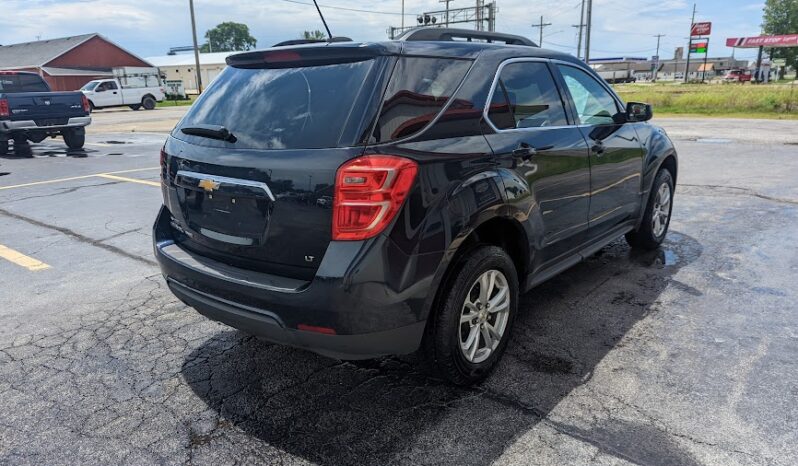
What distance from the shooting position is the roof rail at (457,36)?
9.93 feet

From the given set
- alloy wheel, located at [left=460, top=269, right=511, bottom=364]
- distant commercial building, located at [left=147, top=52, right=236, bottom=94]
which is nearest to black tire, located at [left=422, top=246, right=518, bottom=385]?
alloy wheel, located at [left=460, top=269, right=511, bottom=364]

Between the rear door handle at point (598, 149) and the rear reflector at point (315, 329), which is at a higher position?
the rear door handle at point (598, 149)

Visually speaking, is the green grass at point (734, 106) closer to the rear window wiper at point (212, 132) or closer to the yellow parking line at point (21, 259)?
the yellow parking line at point (21, 259)

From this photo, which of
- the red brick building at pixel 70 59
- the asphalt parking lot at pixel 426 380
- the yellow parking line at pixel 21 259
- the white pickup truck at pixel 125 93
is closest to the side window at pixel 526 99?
the asphalt parking lot at pixel 426 380

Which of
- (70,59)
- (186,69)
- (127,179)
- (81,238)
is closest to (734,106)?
(127,179)

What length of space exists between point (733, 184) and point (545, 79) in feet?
20.4

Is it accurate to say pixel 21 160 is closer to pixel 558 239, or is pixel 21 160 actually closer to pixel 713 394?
pixel 558 239

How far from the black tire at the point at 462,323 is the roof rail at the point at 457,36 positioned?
118 centimetres

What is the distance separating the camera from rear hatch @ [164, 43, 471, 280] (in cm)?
249

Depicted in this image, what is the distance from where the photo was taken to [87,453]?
98.3 inches

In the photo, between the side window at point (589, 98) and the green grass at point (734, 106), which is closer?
the side window at point (589, 98)

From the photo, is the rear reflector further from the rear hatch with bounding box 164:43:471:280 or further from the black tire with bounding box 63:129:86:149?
the black tire with bounding box 63:129:86:149

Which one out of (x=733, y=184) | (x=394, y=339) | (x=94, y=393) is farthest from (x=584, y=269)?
(x=733, y=184)

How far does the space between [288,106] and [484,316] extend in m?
1.47
